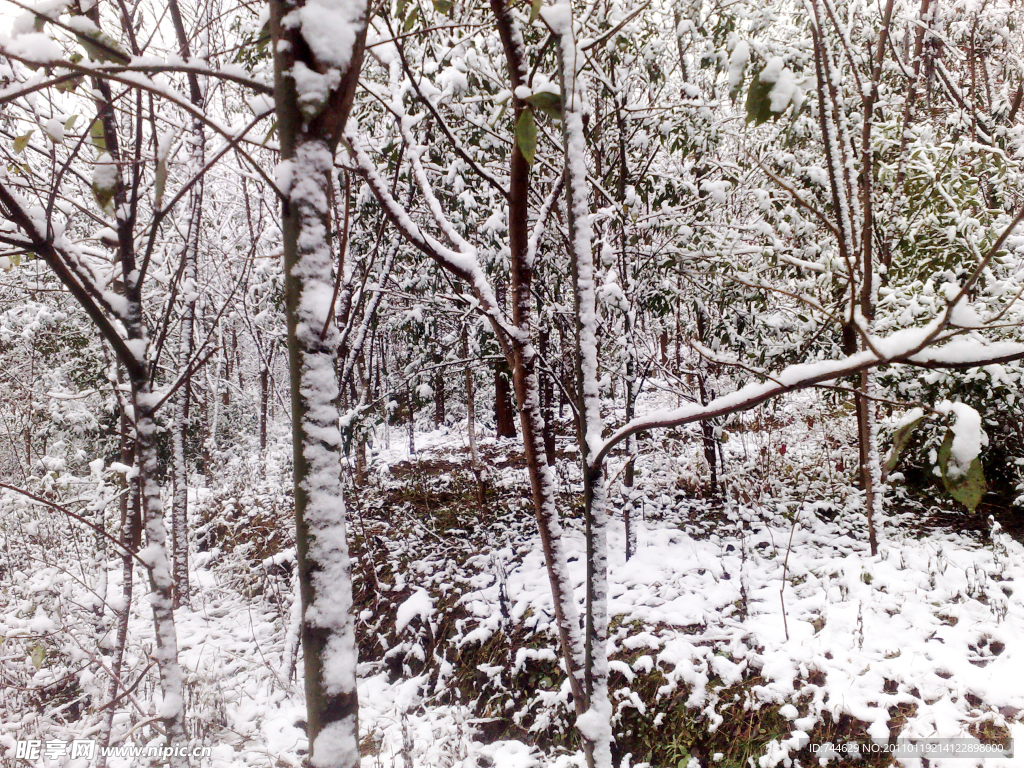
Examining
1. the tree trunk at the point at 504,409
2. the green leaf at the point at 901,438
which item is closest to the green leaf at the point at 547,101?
the green leaf at the point at 901,438

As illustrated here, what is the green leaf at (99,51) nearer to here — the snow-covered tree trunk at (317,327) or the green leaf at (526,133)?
the snow-covered tree trunk at (317,327)

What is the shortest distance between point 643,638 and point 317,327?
3.72 meters

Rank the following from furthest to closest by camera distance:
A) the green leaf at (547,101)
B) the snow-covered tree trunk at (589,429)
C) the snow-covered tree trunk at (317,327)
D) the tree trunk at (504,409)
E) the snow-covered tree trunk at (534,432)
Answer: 1. the tree trunk at (504,409)
2. the snow-covered tree trunk at (534,432)
3. the snow-covered tree trunk at (589,429)
4. the green leaf at (547,101)
5. the snow-covered tree trunk at (317,327)

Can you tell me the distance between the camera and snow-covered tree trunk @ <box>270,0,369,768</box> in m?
0.71

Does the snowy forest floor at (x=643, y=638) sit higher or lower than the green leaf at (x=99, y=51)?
lower

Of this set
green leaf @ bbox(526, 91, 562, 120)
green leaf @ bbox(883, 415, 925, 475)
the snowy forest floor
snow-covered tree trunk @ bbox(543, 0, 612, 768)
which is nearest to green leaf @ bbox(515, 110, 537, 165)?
green leaf @ bbox(526, 91, 562, 120)

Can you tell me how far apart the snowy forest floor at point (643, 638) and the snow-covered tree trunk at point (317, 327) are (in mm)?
1534

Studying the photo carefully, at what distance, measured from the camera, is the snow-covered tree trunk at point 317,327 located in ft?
2.34

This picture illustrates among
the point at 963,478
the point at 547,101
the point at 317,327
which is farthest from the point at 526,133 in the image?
the point at 963,478

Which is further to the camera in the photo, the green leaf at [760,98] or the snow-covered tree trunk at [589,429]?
the snow-covered tree trunk at [589,429]

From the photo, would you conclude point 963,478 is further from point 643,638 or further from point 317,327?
point 643,638

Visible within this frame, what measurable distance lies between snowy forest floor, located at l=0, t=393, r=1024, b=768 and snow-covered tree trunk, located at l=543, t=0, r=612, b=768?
1.60 metres

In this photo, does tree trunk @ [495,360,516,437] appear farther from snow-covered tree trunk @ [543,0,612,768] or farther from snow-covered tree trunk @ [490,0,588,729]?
snow-covered tree trunk @ [543,0,612,768]

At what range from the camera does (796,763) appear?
2.69 m
